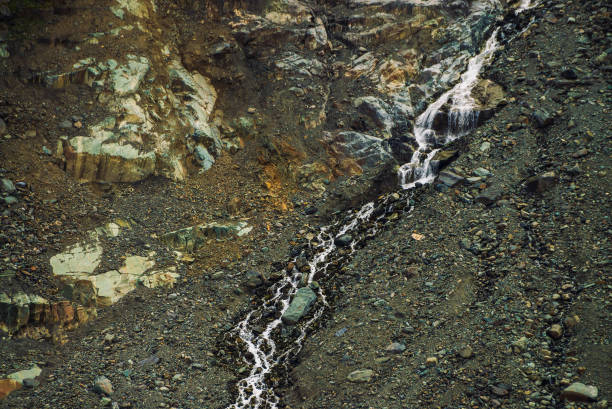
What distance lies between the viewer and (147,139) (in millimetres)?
20047

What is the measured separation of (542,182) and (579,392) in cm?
929

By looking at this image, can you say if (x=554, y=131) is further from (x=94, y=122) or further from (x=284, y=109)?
(x=94, y=122)

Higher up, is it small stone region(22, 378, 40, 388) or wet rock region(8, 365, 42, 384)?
wet rock region(8, 365, 42, 384)

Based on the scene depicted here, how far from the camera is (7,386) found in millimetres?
11805

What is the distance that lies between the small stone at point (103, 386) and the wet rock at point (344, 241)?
11144 mm

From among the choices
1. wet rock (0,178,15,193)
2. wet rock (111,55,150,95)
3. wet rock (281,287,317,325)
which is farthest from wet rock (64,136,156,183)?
wet rock (281,287,317,325)

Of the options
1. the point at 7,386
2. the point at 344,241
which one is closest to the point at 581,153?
the point at 344,241

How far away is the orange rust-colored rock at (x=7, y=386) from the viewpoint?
459 inches

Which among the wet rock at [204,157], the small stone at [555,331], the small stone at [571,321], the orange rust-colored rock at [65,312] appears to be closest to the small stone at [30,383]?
the orange rust-colored rock at [65,312]

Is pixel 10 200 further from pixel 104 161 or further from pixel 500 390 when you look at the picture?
pixel 500 390

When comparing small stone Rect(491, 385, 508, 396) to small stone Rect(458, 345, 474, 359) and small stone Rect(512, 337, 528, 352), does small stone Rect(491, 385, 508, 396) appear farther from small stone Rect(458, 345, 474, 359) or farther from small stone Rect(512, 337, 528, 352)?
small stone Rect(512, 337, 528, 352)

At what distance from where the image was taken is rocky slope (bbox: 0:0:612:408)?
40.5ft

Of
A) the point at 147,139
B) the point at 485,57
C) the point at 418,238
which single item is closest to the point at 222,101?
the point at 147,139

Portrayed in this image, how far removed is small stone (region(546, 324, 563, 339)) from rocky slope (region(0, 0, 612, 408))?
0.14 ft
